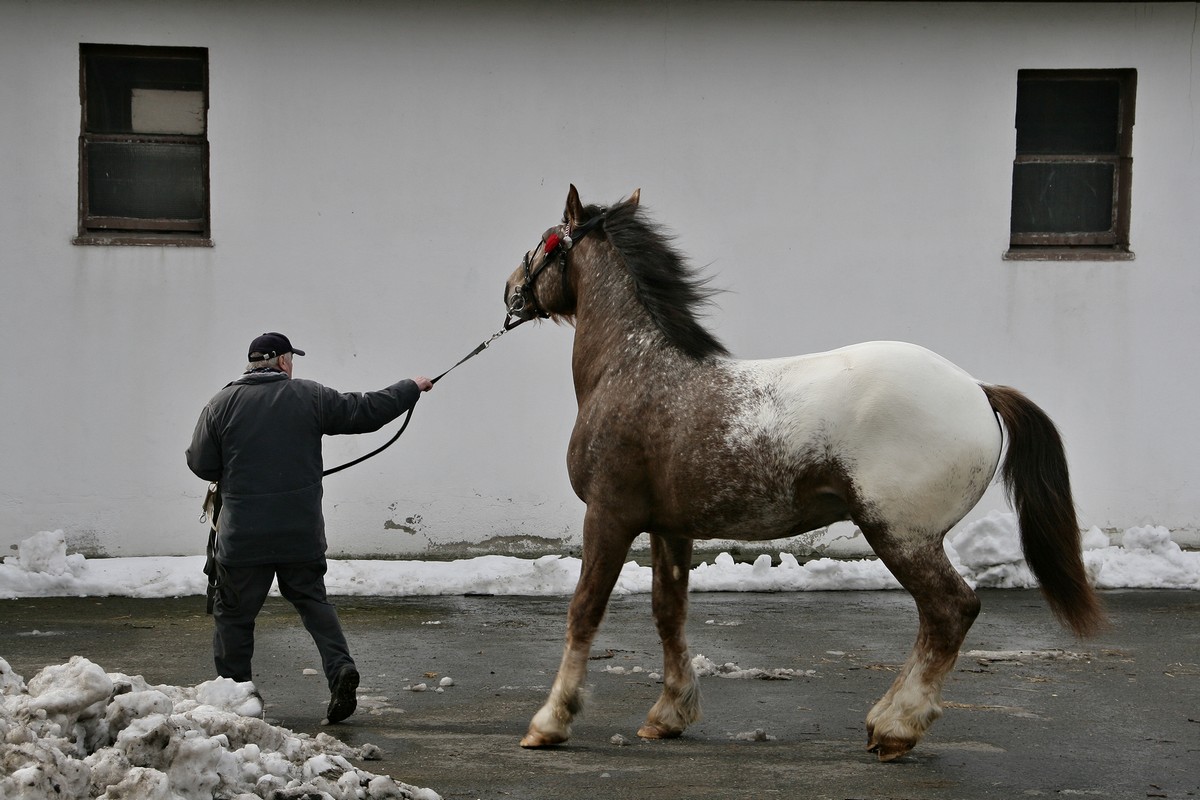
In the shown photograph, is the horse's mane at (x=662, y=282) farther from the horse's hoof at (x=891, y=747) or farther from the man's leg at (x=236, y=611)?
the man's leg at (x=236, y=611)

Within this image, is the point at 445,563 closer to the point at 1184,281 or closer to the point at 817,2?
the point at 817,2

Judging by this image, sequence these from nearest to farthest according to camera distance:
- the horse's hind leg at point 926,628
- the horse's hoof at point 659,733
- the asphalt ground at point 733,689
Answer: the asphalt ground at point 733,689
the horse's hind leg at point 926,628
the horse's hoof at point 659,733

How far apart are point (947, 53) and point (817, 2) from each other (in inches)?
43.1

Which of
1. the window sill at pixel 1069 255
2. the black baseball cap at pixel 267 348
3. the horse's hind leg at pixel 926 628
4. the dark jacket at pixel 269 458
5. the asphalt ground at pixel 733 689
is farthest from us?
the window sill at pixel 1069 255

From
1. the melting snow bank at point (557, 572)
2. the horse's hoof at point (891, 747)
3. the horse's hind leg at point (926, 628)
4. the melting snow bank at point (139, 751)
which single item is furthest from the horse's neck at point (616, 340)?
the melting snow bank at point (557, 572)

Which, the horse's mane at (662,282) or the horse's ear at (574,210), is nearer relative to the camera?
the horse's mane at (662,282)

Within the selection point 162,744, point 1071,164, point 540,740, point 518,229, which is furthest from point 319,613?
point 1071,164

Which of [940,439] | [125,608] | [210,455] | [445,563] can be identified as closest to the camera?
[940,439]

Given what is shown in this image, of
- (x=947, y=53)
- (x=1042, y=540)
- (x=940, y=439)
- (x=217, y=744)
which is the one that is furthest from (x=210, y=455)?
(x=947, y=53)

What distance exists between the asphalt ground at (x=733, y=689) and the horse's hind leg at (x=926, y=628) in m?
0.17

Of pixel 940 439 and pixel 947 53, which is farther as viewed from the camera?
pixel 947 53

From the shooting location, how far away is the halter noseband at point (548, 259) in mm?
5984

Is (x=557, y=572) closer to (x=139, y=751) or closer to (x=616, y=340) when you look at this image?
(x=616, y=340)

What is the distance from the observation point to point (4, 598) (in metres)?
8.87
